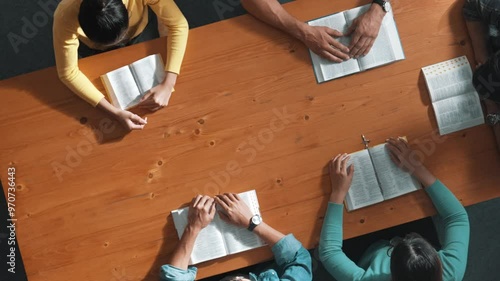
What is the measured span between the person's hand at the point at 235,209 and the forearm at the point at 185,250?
0.44 feet

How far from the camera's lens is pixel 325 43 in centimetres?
188

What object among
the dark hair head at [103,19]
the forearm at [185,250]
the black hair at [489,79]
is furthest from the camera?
the forearm at [185,250]

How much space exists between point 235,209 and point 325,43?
71 cm

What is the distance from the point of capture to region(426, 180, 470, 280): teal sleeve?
1.87 meters

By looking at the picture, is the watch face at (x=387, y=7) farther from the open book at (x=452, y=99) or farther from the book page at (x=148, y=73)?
the book page at (x=148, y=73)

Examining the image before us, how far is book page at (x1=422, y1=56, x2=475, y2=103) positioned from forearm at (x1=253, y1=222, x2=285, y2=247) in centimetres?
79

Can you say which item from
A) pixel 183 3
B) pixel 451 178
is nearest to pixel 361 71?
pixel 451 178

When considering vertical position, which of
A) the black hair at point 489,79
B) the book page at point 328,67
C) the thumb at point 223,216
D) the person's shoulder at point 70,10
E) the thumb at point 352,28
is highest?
the person's shoulder at point 70,10

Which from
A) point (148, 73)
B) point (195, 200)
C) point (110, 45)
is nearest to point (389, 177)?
point (195, 200)

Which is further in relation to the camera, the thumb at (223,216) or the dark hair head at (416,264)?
the thumb at (223,216)

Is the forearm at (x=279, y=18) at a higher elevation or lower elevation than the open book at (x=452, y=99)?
higher

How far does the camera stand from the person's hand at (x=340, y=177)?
186 cm

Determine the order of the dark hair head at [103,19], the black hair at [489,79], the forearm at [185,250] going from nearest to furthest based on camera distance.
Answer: the dark hair head at [103,19], the black hair at [489,79], the forearm at [185,250]

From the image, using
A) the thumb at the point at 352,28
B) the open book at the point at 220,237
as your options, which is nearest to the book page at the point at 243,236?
the open book at the point at 220,237
